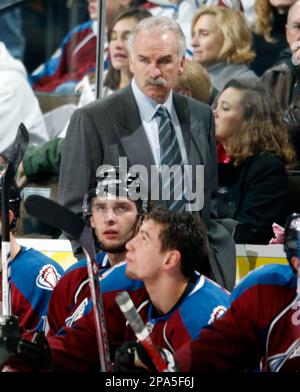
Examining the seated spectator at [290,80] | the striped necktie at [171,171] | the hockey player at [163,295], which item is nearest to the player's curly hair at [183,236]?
the hockey player at [163,295]

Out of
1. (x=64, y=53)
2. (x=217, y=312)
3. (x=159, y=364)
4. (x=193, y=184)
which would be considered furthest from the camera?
(x=64, y=53)

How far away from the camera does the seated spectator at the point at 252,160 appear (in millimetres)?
5117

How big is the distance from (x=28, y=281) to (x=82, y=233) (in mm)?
696

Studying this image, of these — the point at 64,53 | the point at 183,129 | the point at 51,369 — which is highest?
the point at 64,53

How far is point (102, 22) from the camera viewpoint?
5.62 m

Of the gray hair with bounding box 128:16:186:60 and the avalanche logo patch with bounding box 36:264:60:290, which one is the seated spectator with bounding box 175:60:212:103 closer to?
the gray hair with bounding box 128:16:186:60

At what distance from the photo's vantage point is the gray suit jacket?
195 inches

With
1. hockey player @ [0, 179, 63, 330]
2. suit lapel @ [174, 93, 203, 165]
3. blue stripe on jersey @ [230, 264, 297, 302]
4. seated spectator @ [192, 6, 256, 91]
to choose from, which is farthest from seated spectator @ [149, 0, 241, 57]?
blue stripe on jersey @ [230, 264, 297, 302]

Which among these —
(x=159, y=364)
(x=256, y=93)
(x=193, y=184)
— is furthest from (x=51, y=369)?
(x=256, y=93)

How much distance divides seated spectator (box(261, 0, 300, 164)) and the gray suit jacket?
1.14ft

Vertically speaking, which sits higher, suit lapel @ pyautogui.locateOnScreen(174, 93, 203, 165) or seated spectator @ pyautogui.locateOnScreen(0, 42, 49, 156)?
seated spectator @ pyautogui.locateOnScreen(0, 42, 49, 156)

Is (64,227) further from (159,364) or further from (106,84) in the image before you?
(106,84)

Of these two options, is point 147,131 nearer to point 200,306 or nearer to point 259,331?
point 200,306

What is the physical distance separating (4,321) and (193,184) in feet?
3.03
